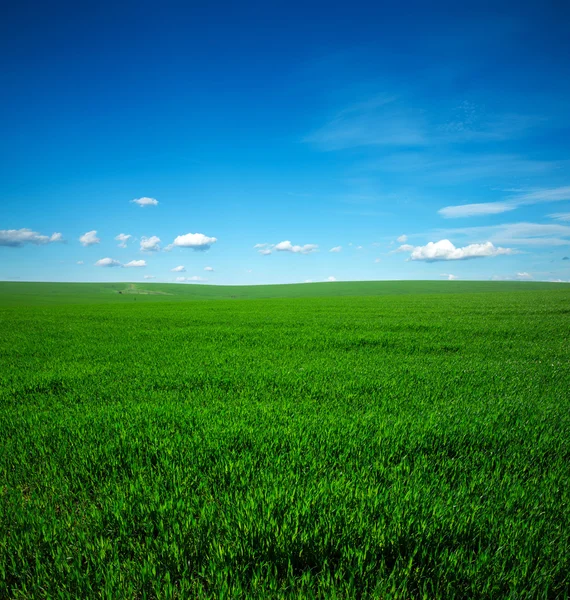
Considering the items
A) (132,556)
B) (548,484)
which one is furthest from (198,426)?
(548,484)

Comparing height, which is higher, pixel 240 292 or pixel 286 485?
pixel 240 292

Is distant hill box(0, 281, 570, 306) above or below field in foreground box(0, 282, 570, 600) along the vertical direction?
above

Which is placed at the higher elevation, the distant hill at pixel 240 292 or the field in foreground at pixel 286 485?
the distant hill at pixel 240 292

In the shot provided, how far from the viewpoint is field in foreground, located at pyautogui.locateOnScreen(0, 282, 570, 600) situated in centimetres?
217

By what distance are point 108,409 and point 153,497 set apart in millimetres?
2759

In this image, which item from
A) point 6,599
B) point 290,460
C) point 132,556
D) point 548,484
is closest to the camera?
point 6,599

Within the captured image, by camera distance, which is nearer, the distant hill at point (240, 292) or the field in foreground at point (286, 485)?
the field in foreground at point (286, 485)

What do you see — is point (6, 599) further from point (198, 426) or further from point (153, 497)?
point (198, 426)

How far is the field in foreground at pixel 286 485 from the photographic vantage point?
7.12 ft

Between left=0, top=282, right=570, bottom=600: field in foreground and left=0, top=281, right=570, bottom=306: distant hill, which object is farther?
left=0, top=281, right=570, bottom=306: distant hill

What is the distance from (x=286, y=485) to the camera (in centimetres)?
304

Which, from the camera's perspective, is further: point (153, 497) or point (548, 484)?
point (548, 484)

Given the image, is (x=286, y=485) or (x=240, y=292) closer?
(x=286, y=485)

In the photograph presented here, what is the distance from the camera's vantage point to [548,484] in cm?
317
